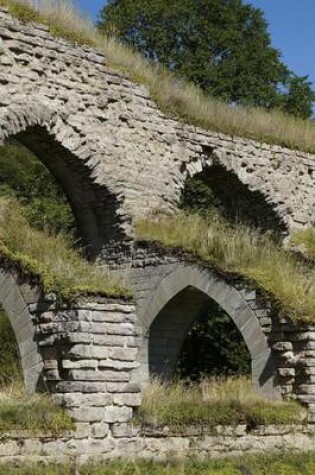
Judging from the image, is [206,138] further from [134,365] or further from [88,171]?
[134,365]

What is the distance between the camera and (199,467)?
7.86m

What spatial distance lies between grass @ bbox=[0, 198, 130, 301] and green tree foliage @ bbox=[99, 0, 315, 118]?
703 inches

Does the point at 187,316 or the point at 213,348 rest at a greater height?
the point at 187,316

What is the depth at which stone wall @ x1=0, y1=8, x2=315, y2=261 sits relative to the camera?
12812 mm

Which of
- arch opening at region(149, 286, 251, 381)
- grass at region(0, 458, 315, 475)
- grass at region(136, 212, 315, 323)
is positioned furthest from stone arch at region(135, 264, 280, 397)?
grass at region(0, 458, 315, 475)

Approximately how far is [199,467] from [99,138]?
282 inches

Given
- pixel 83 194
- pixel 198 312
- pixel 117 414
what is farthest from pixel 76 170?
pixel 117 414

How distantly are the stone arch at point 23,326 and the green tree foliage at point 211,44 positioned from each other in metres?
18.7

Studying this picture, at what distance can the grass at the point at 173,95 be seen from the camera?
13742 mm

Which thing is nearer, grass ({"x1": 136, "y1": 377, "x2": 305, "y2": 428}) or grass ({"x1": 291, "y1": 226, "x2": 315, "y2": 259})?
grass ({"x1": 136, "y1": 377, "x2": 305, "y2": 428})

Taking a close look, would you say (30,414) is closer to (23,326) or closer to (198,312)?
(23,326)

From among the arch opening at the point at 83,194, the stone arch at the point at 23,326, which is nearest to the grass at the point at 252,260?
the arch opening at the point at 83,194

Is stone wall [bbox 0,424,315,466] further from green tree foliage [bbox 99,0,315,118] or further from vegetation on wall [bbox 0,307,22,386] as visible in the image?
green tree foliage [bbox 99,0,315,118]

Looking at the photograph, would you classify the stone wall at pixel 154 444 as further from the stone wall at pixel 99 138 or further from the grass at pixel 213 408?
the stone wall at pixel 99 138
